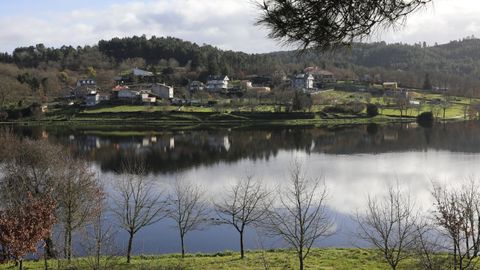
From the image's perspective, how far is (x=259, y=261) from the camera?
22.8 metres

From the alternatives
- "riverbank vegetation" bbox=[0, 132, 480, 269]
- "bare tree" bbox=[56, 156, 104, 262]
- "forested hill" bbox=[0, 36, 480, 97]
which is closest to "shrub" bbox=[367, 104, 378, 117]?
"forested hill" bbox=[0, 36, 480, 97]

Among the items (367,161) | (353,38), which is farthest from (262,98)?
(353,38)

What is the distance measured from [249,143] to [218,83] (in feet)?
239

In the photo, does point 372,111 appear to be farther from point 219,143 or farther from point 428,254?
point 428,254

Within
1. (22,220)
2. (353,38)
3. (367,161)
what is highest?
(353,38)

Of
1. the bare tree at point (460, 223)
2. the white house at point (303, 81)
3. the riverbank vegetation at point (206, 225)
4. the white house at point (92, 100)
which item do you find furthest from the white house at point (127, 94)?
the bare tree at point (460, 223)

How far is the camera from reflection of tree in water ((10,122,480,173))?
58.2 meters

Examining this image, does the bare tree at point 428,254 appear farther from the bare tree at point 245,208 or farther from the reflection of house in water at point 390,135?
the reflection of house in water at point 390,135

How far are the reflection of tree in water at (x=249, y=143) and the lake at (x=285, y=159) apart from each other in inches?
5.0

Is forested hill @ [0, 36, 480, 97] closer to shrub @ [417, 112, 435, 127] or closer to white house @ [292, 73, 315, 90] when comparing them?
white house @ [292, 73, 315, 90]

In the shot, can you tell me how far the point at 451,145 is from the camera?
2650 inches

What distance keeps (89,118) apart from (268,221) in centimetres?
8558

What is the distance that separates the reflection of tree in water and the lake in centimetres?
13

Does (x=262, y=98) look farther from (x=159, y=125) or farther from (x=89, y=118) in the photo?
(x=89, y=118)
